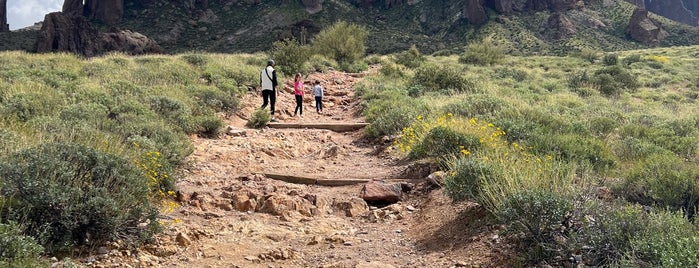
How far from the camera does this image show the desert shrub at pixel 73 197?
12.0ft

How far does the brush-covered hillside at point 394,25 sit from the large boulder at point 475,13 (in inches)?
20.3

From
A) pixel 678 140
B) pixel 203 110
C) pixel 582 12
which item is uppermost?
pixel 582 12

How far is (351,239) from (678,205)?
3.34m

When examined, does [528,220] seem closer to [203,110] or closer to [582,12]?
[203,110]

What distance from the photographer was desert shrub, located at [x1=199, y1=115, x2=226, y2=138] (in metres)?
9.46

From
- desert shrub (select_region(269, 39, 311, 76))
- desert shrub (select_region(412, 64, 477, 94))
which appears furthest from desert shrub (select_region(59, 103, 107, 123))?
desert shrub (select_region(269, 39, 311, 76))

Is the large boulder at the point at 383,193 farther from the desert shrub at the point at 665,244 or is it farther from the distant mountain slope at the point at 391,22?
the distant mountain slope at the point at 391,22

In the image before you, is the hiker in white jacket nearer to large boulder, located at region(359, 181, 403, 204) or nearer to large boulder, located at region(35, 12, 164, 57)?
large boulder, located at region(359, 181, 403, 204)

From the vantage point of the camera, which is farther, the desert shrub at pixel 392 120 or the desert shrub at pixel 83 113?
the desert shrub at pixel 392 120

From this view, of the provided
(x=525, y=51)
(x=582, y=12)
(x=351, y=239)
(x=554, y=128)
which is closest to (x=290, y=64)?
(x=554, y=128)

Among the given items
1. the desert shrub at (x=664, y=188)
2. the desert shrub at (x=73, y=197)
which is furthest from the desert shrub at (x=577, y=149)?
the desert shrub at (x=73, y=197)

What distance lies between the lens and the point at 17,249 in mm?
3059

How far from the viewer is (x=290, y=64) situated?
20.7 m

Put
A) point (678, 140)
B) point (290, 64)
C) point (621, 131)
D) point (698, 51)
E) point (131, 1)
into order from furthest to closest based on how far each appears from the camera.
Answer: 1. point (131, 1)
2. point (698, 51)
3. point (290, 64)
4. point (621, 131)
5. point (678, 140)
